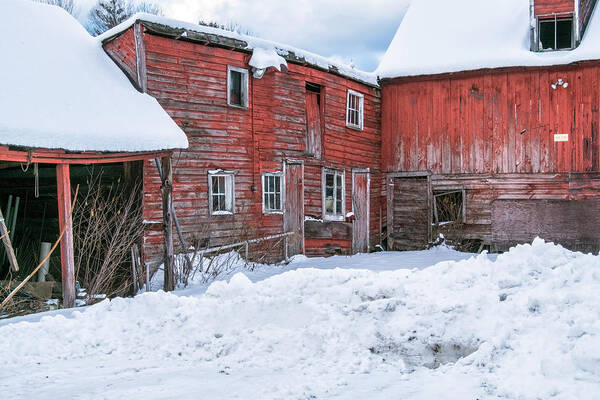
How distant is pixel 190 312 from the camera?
6.59 meters

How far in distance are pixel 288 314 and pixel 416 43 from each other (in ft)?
51.7

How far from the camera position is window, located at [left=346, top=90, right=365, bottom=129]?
59.9 ft

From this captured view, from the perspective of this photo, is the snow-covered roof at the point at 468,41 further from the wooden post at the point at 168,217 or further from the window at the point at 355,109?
the wooden post at the point at 168,217

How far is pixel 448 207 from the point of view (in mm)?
18656

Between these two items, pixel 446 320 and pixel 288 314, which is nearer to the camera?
pixel 446 320

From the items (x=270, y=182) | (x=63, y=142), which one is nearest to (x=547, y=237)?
(x=270, y=182)

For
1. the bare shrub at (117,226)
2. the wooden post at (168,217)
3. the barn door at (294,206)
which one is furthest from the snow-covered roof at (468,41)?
the wooden post at (168,217)

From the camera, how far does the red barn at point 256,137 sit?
1266cm

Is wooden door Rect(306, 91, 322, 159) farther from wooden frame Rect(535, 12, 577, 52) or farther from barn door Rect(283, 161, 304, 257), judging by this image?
wooden frame Rect(535, 12, 577, 52)

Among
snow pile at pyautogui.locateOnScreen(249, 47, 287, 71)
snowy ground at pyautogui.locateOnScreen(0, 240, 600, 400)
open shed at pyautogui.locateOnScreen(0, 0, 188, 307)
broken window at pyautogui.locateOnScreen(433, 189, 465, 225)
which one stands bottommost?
snowy ground at pyautogui.locateOnScreen(0, 240, 600, 400)

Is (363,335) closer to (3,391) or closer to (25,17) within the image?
(3,391)

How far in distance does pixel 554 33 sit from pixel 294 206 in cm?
1098

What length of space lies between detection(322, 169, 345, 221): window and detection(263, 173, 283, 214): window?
2.02 metres

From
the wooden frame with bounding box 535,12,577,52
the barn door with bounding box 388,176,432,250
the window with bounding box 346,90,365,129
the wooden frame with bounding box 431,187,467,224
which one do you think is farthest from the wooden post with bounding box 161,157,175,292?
the wooden frame with bounding box 535,12,577,52
